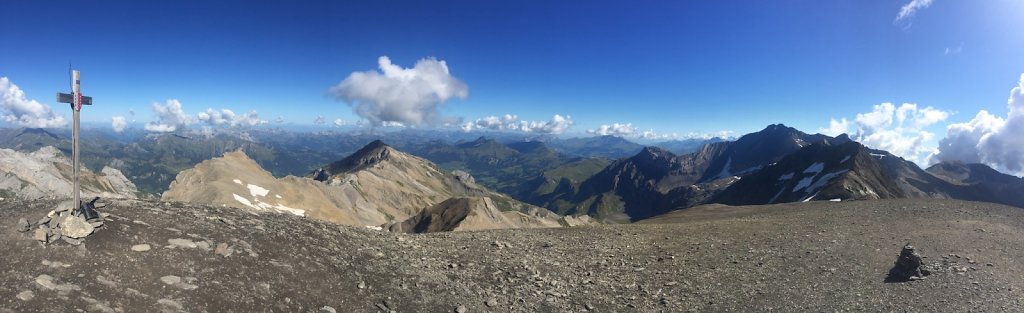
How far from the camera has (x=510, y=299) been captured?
1891 cm

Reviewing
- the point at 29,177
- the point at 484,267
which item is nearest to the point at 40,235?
the point at 484,267

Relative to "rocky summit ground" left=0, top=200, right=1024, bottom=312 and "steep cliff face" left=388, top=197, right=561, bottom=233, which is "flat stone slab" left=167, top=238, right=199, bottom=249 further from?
"steep cliff face" left=388, top=197, right=561, bottom=233

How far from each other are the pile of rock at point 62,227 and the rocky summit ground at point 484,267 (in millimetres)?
232

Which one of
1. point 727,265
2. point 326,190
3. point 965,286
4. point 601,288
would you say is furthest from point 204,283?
point 326,190

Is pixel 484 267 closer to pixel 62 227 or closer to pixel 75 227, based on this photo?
pixel 75 227

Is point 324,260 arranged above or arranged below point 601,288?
above

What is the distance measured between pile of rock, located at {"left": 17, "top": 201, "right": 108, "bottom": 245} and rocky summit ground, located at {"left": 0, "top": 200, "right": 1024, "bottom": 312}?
232 mm

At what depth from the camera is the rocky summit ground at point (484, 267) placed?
13797 millimetres

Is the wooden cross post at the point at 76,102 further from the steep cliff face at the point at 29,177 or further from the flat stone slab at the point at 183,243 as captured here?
the steep cliff face at the point at 29,177

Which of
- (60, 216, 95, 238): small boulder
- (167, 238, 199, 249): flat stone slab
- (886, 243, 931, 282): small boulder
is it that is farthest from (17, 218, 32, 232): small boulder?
(886, 243, 931, 282): small boulder

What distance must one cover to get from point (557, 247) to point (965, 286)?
1881 cm

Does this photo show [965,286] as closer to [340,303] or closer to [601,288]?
[601,288]

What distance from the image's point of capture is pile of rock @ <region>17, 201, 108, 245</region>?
14203 mm

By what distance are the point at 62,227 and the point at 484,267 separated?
1518 centimetres
